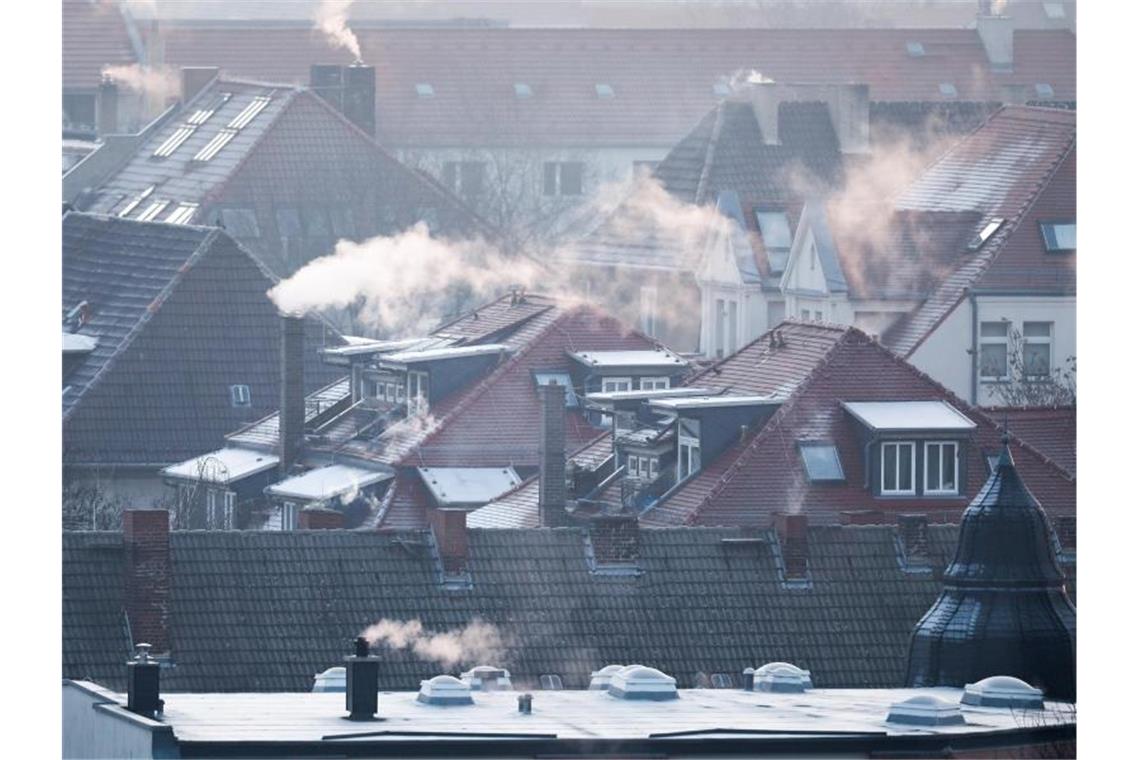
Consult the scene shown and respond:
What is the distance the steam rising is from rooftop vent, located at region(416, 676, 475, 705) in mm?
7474

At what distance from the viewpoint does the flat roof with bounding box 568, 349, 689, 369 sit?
53.8m

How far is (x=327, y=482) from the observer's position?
2009 inches

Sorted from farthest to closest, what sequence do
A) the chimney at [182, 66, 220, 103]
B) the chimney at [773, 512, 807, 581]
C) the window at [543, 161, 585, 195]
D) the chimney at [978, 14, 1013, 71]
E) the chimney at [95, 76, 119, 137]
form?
1. the chimney at [978, 14, 1013, 71]
2. the window at [543, 161, 585, 195]
3. the chimney at [95, 76, 119, 137]
4. the chimney at [182, 66, 220, 103]
5. the chimney at [773, 512, 807, 581]

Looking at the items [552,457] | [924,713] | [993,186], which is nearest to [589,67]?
[993,186]

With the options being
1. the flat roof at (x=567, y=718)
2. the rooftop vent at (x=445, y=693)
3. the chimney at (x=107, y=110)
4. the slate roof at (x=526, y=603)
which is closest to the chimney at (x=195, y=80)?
the chimney at (x=107, y=110)

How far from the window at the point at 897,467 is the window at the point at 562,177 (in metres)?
34.6

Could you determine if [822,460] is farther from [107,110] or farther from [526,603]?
[107,110]

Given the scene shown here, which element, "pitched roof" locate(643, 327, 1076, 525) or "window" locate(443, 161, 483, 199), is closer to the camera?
"pitched roof" locate(643, 327, 1076, 525)

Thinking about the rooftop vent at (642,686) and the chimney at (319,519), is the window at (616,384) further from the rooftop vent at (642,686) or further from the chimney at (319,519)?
the rooftop vent at (642,686)

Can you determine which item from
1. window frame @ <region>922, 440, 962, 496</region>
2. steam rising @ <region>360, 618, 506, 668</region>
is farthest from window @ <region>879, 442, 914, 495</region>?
steam rising @ <region>360, 618, 506, 668</region>

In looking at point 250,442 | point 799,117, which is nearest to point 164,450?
point 250,442

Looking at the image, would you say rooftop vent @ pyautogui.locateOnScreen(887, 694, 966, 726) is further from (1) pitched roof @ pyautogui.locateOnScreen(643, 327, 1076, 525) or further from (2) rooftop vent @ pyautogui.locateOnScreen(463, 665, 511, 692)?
(1) pitched roof @ pyautogui.locateOnScreen(643, 327, 1076, 525)

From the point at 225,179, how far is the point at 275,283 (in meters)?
11.7

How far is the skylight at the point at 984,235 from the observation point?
2415 inches
